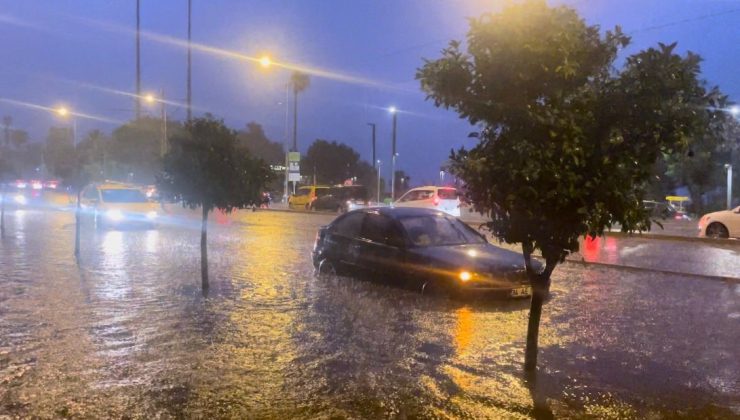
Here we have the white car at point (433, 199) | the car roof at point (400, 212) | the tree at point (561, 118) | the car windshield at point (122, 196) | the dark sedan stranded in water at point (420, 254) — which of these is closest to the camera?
the tree at point (561, 118)

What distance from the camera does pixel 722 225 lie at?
78.0 ft

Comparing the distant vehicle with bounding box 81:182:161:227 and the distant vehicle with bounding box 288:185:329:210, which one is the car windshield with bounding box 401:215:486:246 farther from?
the distant vehicle with bounding box 288:185:329:210

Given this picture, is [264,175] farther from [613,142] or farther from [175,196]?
[613,142]

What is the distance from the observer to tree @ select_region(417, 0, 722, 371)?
5191mm

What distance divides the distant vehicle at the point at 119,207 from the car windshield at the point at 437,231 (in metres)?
16.4

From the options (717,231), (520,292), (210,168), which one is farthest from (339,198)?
(520,292)

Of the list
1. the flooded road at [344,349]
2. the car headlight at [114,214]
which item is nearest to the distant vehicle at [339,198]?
the car headlight at [114,214]

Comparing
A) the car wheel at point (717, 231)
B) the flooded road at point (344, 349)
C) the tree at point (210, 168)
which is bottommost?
the flooded road at point (344, 349)

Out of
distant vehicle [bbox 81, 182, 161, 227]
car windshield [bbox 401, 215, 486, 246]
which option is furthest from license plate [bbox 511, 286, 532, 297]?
distant vehicle [bbox 81, 182, 161, 227]

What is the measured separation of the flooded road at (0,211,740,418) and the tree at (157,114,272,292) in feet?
4.96

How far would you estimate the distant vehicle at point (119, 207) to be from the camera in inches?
1008

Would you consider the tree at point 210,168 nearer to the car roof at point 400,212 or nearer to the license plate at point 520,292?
the car roof at point 400,212

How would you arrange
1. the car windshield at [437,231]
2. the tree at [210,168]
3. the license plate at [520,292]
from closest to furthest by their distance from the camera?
the license plate at [520,292] < the tree at [210,168] < the car windshield at [437,231]

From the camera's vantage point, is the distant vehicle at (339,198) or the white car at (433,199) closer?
the white car at (433,199)
